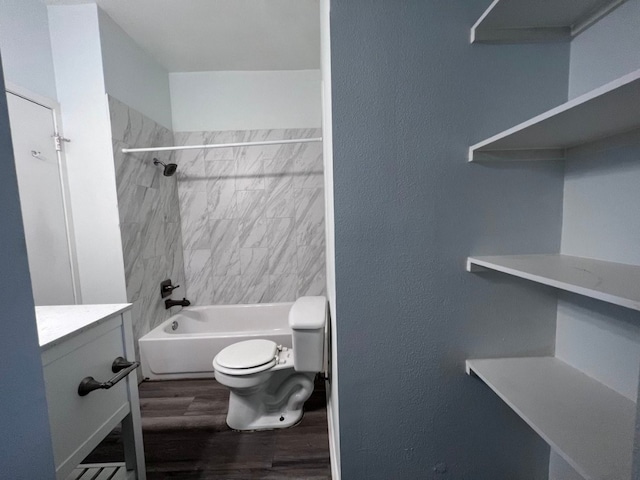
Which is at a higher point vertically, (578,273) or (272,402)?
(578,273)

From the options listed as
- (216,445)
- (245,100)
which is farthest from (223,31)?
(216,445)

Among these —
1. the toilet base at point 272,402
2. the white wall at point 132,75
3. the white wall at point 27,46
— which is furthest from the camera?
the white wall at point 132,75

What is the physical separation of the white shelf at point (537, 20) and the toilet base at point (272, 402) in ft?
6.08

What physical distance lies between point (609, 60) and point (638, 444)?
1.03 metres

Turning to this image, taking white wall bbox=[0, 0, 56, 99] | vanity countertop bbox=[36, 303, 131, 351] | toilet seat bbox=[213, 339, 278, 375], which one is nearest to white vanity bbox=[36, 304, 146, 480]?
vanity countertop bbox=[36, 303, 131, 351]

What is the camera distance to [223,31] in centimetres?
191

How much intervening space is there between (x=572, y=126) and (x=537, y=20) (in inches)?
17.5

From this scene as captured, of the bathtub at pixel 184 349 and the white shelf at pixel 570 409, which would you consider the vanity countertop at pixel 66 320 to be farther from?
the white shelf at pixel 570 409

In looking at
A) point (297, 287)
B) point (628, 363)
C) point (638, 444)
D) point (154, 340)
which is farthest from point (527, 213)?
point (154, 340)

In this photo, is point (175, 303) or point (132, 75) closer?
point (132, 75)

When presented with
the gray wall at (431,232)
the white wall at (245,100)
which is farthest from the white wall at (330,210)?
the white wall at (245,100)

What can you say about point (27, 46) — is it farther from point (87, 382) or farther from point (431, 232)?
point (431, 232)

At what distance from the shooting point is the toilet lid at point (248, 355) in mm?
1488

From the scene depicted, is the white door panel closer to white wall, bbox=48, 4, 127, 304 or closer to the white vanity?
white wall, bbox=48, 4, 127, 304
